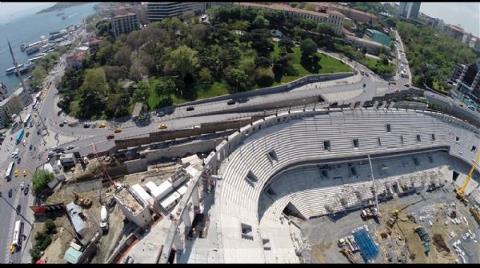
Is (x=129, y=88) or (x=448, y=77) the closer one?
(x=129, y=88)

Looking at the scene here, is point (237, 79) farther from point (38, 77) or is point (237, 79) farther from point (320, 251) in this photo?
point (38, 77)

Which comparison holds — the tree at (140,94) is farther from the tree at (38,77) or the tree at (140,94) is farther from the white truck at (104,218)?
the tree at (38,77)

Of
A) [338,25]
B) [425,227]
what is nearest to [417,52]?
[338,25]

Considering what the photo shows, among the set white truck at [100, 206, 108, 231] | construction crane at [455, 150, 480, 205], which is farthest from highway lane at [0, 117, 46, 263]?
construction crane at [455, 150, 480, 205]

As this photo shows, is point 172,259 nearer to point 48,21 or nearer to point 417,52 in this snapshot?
point 417,52

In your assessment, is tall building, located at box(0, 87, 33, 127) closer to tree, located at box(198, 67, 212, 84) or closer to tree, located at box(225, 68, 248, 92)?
tree, located at box(198, 67, 212, 84)

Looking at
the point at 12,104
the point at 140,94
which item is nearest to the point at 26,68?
the point at 12,104
